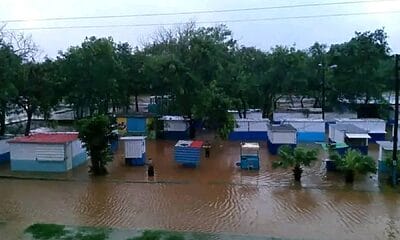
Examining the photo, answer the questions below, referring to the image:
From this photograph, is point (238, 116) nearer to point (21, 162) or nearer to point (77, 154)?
point (77, 154)


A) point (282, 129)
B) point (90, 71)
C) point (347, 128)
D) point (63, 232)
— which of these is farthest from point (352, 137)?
point (90, 71)

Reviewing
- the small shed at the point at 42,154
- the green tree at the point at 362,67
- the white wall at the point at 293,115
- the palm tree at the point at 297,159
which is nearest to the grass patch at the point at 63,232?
the small shed at the point at 42,154

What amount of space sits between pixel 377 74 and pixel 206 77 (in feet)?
38.1

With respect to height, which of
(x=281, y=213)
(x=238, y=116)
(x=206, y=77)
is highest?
(x=206, y=77)

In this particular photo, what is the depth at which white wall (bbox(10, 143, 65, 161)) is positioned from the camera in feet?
58.8

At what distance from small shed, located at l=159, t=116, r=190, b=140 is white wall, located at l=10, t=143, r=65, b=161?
9.61 m

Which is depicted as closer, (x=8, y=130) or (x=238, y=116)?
(x=8, y=130)

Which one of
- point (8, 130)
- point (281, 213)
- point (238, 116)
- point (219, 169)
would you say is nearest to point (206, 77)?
point (238, 116)

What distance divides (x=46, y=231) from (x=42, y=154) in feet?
24.5

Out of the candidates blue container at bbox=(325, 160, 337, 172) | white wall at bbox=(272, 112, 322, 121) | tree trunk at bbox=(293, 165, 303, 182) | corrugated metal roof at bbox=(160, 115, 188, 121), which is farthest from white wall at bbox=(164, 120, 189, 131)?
tree trunk at bbox=(293, 165, 303, 182)

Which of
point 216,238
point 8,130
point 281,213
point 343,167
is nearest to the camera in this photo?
point 216,238

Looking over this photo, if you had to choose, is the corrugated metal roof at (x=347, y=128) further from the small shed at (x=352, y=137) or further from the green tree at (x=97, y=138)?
the green tree at (x=97, y=138)

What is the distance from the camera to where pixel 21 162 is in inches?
719

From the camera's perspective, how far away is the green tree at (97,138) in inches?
671
